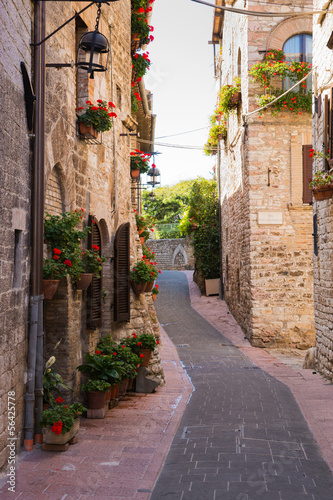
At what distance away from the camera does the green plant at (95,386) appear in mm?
6690

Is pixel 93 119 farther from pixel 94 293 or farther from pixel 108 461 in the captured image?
pixel 108 461

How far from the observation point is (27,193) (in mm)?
5340

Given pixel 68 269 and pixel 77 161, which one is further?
pixel 77 161

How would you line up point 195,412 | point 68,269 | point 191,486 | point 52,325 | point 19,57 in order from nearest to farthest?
point 191,486 < point 19,57 < point 68,269 < point 52,325 < point 195,412

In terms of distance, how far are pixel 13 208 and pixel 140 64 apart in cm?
806

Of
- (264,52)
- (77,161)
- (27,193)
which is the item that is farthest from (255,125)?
(27,193)

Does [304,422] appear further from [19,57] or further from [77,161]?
[19,57]

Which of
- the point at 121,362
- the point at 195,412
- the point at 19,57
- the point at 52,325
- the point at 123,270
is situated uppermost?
the point at 19,57

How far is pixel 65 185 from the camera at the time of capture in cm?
674

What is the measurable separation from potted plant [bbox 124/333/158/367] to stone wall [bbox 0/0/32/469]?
3.58 metres

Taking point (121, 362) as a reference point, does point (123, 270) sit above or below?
above

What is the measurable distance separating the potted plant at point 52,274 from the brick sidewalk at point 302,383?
10.8ft

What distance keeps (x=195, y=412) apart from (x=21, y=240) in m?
3.60


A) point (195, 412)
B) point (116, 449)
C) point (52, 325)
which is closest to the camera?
point (116, 449)
